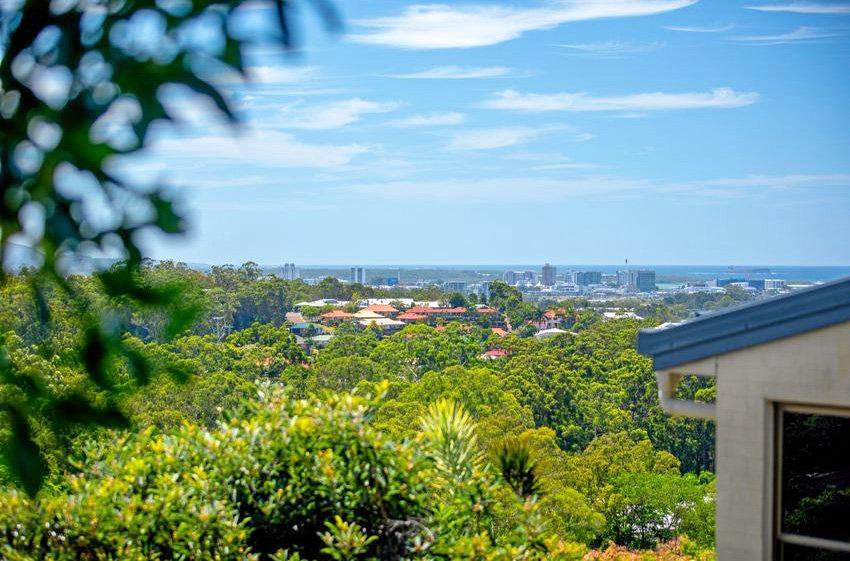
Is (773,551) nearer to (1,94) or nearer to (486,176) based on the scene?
(1,94)

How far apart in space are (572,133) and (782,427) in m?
74.3

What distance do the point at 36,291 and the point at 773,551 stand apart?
7.93 feet

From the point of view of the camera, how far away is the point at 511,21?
6631 cm

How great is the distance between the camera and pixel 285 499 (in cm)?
382

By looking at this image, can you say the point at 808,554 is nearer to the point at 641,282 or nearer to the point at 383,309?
the point at 383,309

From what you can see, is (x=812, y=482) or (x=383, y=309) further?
(x=383, y=309)

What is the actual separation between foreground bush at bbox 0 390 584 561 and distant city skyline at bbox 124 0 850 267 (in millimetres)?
50831

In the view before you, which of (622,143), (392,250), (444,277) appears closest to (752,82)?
(622,143)

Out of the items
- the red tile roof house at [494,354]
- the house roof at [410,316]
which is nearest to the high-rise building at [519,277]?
the house roof at [410,316]

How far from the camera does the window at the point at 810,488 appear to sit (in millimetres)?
2553

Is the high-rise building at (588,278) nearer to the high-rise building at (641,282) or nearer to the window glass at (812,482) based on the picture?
the high-rise building at (641,282)

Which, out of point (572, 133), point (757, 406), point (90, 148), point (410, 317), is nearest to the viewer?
point (90, 148)

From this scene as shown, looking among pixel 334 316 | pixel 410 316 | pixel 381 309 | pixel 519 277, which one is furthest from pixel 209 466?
pixel 519 277

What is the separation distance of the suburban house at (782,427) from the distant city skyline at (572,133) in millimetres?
52547
